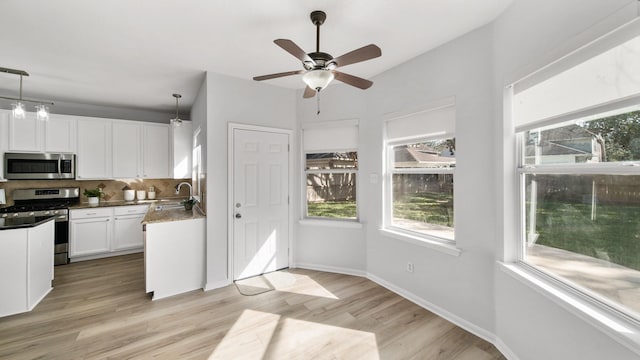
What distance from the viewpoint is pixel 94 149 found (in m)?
4.43

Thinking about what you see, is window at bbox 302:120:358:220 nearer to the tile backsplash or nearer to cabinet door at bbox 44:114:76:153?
the tile backsplash

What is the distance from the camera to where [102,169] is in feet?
14.7

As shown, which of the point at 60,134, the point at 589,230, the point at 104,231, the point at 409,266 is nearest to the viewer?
the point at 589,230

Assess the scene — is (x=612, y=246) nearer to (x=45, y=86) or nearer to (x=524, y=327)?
(x=524, y=327)

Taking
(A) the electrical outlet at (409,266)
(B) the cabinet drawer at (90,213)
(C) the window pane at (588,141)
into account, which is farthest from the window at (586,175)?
(B) the cabinet drawer at (90,213)

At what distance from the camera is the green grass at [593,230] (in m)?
1.26

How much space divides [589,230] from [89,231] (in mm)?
6113

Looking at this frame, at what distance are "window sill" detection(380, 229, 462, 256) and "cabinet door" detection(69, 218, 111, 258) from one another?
4.62m

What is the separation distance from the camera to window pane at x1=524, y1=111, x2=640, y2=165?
1.26 m

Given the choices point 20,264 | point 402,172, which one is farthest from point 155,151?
point 402,172

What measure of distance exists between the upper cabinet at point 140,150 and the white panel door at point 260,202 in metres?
2.55

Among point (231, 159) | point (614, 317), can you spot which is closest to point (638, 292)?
point (614, 317)

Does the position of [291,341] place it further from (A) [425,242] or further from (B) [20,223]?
(B) [20,223]

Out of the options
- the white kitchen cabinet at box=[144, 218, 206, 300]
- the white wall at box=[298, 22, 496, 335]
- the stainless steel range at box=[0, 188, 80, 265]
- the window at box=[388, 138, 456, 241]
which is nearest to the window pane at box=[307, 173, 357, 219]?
the white wall at box=[298, 22, 496, 335]
